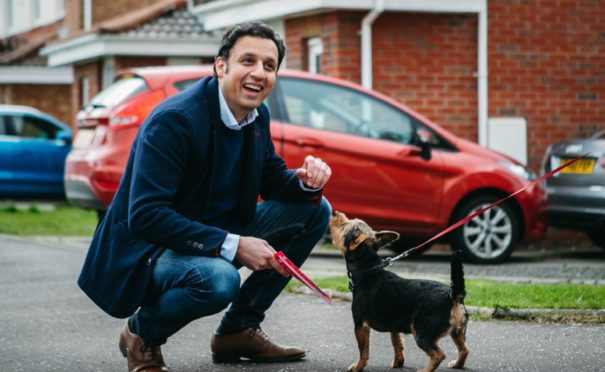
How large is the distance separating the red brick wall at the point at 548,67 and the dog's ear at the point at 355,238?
10.1 meters

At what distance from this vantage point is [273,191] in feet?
20.0

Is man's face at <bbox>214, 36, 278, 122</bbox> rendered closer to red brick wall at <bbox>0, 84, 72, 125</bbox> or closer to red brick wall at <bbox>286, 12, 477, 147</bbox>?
red brick wall at <bbox>286, 12, 477, 147</bbox>

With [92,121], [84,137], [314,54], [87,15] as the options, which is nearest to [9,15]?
[87,15]

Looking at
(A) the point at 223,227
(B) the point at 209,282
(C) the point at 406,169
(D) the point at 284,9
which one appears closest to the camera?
(B) the point at 209,282

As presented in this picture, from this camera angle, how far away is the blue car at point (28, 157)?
832 inches

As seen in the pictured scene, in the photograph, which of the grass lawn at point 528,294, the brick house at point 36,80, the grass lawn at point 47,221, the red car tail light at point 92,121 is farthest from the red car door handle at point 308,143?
the brick house at point 36,80

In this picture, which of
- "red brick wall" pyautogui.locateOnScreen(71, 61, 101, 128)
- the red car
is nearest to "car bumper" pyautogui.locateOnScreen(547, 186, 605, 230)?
the red car

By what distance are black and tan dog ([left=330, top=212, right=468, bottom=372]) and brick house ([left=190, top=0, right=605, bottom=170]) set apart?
31.1 ft

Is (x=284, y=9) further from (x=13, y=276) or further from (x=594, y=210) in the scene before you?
(x=13, y=276)

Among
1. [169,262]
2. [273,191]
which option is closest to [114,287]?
[169,262]

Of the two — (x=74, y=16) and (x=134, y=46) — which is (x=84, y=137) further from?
(x=74, y=16)

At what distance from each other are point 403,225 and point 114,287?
6.43m

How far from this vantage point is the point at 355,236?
5.64 m

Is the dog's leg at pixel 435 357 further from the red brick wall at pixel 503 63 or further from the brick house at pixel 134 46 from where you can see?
the brick house at pixel 134 46
